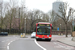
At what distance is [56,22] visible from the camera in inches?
3041

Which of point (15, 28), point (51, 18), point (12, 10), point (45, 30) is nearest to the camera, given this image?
point (45, 30)

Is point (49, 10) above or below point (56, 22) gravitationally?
above

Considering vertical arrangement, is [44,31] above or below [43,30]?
below

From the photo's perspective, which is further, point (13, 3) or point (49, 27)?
point (13, 3)

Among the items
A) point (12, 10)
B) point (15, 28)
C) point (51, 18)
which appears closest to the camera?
point (12, 10)

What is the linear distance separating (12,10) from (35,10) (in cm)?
1656

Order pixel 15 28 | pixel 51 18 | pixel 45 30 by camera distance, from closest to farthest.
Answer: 1. pixel 45 30
2. pixel 15 28
3. pixel 51 18

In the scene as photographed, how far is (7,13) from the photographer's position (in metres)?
57.3

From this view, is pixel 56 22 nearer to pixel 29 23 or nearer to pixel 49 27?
pixel 29 23

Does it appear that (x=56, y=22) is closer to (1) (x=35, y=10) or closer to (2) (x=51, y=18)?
(2) (x=51, y=18)

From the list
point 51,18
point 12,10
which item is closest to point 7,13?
point 12,10

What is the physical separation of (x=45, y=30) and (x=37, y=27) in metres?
1.38

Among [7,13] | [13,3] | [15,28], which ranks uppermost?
[13,3]

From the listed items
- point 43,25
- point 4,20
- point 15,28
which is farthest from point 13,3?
point 43,25
